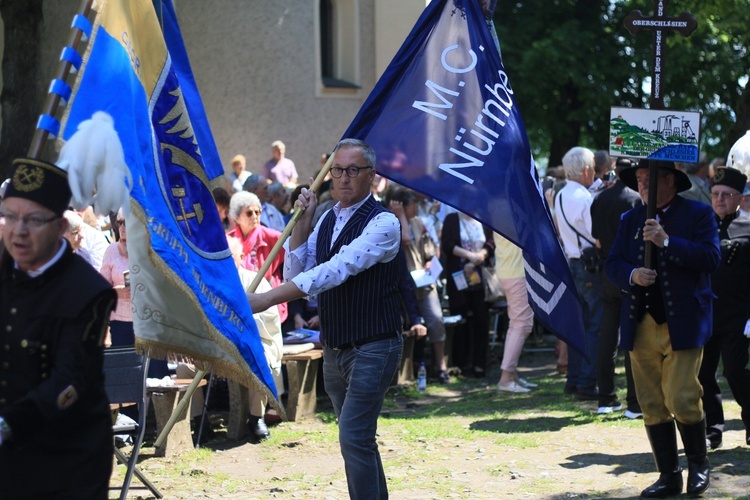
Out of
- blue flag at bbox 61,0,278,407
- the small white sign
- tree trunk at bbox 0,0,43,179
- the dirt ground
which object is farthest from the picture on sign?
tree trunk at bbox 0,0,43,179

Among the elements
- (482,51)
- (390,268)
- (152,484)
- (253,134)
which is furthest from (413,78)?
(253,134)

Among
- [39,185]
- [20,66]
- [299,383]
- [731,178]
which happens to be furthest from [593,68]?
[39,185]

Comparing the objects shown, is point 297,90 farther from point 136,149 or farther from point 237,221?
point 136,149

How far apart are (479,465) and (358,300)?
313 centimetres

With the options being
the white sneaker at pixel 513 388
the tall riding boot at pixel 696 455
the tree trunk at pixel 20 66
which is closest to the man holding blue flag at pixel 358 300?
the tall riding boot at pixel 696 455

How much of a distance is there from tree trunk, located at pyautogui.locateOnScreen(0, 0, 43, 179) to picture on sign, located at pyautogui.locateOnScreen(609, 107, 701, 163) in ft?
33.5

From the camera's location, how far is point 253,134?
78.0 ft

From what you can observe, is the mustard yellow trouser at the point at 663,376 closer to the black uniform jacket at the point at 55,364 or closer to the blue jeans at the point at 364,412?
the blue jeans at the point at 364,412

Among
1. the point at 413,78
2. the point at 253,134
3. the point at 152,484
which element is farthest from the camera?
the point at 253,134

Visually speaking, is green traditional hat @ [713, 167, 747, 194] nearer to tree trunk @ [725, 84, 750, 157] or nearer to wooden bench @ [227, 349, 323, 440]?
wooden bench @ [227, 349, 323, 440]

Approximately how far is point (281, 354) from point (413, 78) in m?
3.51

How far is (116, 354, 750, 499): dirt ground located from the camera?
779cm

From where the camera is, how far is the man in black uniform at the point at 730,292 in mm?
8586

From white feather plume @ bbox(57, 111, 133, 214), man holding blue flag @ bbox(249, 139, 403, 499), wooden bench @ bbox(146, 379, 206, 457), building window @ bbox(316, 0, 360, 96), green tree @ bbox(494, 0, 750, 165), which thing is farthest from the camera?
green tree @ bbox(494, 0, 750, 165)
